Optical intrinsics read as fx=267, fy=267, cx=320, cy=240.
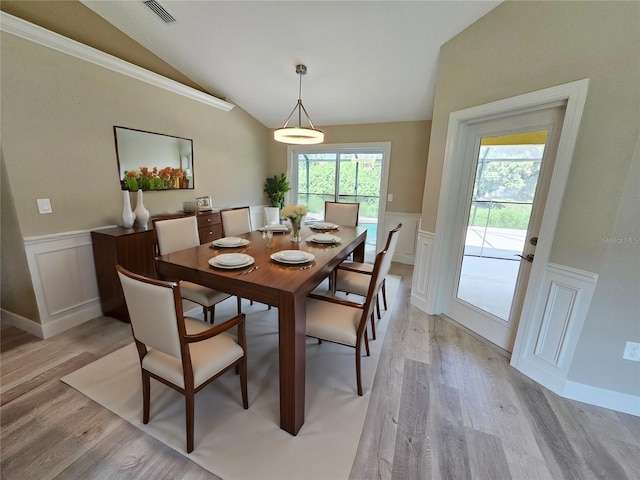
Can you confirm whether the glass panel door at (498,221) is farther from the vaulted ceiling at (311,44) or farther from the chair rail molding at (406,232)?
the chair rail molding at (406,232)

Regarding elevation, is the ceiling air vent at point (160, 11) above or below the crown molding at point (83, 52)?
above

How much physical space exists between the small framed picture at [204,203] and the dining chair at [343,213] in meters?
1.73

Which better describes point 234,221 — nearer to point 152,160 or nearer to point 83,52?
point 152,160

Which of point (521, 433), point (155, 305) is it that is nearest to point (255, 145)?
point (155, 305)

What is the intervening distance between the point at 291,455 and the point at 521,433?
133 cm

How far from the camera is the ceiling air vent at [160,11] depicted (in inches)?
97.8

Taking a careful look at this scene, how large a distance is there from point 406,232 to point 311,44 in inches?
124

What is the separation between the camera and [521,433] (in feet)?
5.11

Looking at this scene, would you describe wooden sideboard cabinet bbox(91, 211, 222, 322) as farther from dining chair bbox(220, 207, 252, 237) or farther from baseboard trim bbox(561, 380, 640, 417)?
baseboard trim bbox(561, 380, 640, 417)

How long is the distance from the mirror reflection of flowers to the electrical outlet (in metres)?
4.42

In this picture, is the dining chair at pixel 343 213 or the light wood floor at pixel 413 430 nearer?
the light wood floor at pixel 413 430

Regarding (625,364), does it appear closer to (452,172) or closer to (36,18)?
(452,172)

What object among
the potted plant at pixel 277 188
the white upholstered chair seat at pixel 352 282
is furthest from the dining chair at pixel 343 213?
the potted plant at pixel 277 188

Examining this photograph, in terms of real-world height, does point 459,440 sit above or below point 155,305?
below
